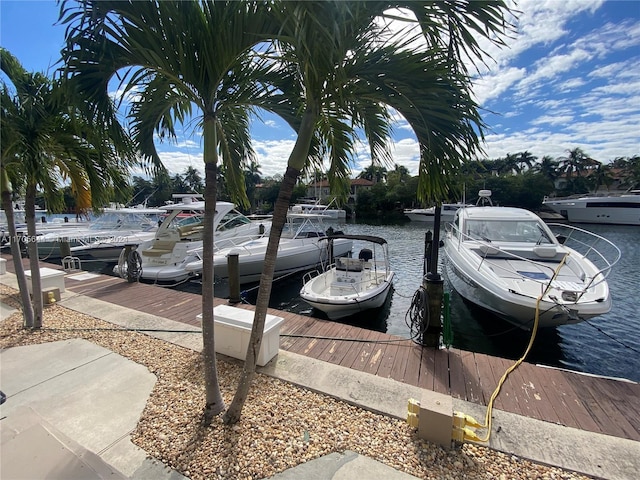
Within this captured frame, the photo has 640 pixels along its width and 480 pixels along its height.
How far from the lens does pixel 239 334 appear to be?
392 centimetres

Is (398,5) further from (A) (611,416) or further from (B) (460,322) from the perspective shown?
(B) (460,322)

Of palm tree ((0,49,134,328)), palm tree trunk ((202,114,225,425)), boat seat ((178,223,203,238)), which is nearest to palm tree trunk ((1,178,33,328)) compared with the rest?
palm tree ((0,49,134,328))

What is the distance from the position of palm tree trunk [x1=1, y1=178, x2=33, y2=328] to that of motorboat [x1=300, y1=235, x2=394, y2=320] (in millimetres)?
4879

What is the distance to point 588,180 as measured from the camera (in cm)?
5331

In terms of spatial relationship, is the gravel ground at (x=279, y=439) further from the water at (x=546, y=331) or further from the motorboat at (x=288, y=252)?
the motorboat at (x=288, y=252)

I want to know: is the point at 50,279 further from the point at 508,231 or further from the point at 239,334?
the point at 508,231

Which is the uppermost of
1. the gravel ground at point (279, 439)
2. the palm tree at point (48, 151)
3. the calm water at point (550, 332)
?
the palm tree at point (48, 151)

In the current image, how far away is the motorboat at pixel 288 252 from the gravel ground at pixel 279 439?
6.83 meters

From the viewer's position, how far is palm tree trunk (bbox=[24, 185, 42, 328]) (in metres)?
4.57

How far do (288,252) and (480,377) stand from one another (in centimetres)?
852

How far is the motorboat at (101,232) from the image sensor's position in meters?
14.1

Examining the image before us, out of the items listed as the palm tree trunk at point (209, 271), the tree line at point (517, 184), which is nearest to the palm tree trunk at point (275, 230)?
the palm tree trunk at point (209, 271)

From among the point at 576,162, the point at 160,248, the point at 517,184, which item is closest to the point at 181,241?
the point at 160,248

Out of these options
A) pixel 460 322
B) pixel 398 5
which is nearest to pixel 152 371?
pixel 398 5
